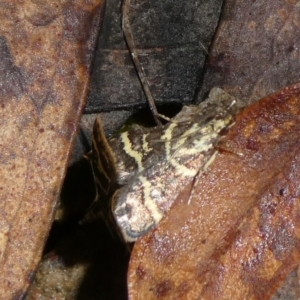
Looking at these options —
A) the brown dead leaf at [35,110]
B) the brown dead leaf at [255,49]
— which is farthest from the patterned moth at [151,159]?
the brown dead leaf at [35,110]

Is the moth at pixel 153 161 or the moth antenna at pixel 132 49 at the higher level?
the moth antenna at pixel 132 49

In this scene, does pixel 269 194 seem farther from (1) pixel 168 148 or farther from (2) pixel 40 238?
(2) pixel 40 238

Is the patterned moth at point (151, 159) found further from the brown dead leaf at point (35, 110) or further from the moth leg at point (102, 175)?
the brown dead leaf at point (35, 110)

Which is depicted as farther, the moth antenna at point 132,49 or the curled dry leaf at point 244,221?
the moth antenna at point 132,49

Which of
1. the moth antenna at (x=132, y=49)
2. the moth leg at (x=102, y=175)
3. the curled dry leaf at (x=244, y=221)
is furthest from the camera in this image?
the moth antenna at (x=132, y=49)

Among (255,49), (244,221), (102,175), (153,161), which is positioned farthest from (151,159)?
(255,49)

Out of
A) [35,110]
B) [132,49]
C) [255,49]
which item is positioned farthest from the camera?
[132,49]

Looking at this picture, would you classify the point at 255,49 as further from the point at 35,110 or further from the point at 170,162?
the point at 35,110
